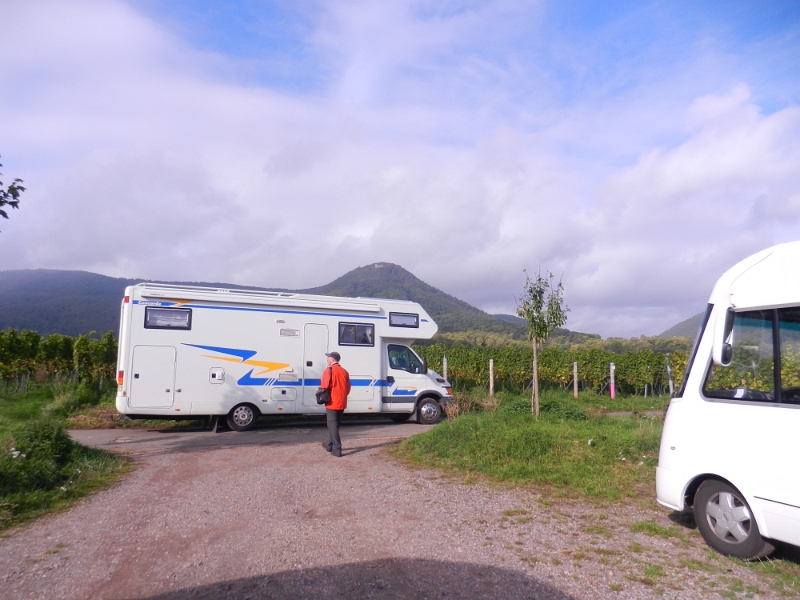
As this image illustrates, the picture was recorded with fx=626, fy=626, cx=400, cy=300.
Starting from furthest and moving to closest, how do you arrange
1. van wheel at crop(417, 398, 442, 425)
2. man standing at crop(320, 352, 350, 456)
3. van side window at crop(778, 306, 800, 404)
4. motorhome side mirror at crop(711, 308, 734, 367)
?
1. van wheel at crop(417, 398, 442, 425)
2. man standing at crop(320, 352, 350, 456)
3. motorhome side mirror at crop(711, 308, 734, 367)
4. van side window at crop(778, 306, 800, 404)

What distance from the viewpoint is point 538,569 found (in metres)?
4.84

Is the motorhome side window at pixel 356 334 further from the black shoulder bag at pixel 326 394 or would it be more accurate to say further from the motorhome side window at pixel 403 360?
the black shoulder bag at pixel 326 394

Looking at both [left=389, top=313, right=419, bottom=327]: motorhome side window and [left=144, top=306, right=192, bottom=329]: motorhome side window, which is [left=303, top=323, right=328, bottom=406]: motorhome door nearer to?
[left=389, top=313, right=419, bottom=327]: motorhome side window

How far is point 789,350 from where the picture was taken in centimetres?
496

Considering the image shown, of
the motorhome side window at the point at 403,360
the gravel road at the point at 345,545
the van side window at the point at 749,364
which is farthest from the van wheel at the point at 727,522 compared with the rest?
the motorhome side window at the point at 403,360

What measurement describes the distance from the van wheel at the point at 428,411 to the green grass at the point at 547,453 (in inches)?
168

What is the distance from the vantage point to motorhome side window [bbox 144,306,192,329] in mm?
13233

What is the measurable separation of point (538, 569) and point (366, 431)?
9.54 m

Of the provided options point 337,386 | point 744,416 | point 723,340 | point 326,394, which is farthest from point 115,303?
point 744,416

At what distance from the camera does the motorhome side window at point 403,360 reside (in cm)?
1534

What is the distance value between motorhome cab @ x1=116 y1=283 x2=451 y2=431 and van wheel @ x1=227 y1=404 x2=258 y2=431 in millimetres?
22

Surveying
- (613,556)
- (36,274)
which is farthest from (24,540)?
(36,274)

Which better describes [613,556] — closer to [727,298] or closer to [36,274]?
[727,298]

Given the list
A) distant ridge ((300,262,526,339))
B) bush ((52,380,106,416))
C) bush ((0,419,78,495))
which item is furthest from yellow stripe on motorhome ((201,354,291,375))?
distant ridge ((300,262,526,339))
